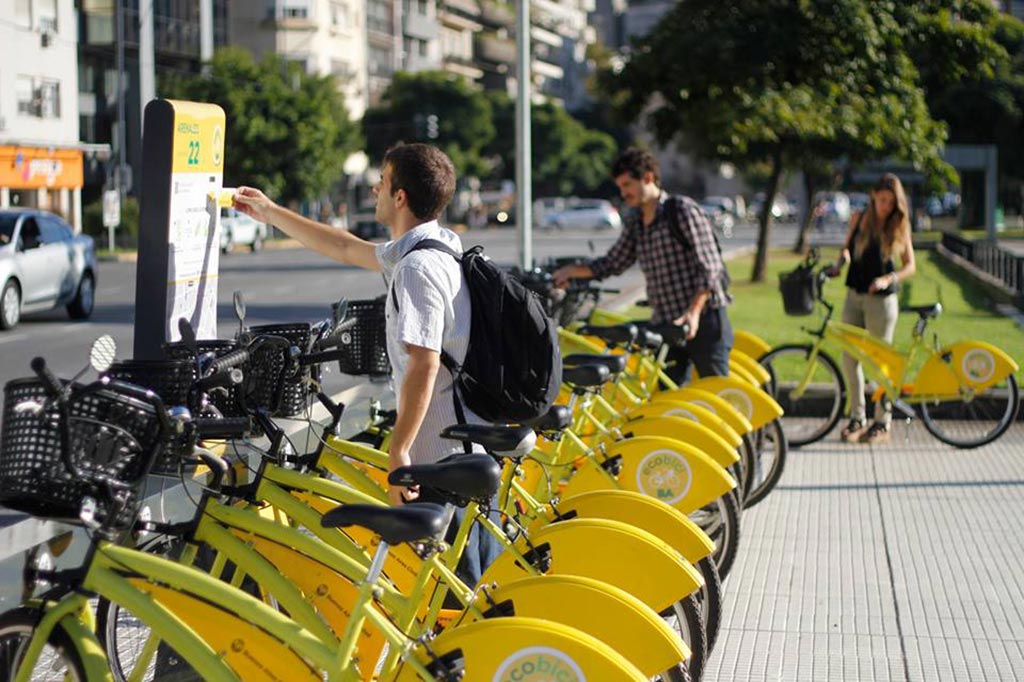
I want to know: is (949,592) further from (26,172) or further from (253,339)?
(26,172)

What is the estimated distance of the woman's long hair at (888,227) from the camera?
10.4 metres

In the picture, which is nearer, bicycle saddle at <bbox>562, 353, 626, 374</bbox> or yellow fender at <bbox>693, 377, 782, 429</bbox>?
bicycle saddle at <bbox>562, 353, 626, 374</bbox>

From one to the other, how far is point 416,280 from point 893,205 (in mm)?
6827

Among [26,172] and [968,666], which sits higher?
[26,172]

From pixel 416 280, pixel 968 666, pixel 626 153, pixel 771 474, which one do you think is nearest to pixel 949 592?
pixel 968 666

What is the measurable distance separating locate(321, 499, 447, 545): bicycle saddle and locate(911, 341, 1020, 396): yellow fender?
721 centimetres

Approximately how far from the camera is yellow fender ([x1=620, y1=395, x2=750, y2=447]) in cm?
685

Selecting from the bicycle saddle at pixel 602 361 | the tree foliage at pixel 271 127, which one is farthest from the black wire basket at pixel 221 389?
the tree foliage at pixel 271 127

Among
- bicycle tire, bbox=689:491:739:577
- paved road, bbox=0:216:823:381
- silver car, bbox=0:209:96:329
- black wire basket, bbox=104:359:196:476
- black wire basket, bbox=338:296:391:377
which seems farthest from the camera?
silver car, bbox=0:209:96:329

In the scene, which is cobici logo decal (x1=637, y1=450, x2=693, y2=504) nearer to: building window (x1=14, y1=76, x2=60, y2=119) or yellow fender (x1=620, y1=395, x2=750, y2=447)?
yellow fender (x1=620, y1=395, x2=750, y2=447)

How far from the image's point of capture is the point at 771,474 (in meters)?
8.34

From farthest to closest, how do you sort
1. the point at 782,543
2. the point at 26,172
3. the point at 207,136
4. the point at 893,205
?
the point at 26,172 → the point at 893,205 → the point at 782,543 → the point at 207,136

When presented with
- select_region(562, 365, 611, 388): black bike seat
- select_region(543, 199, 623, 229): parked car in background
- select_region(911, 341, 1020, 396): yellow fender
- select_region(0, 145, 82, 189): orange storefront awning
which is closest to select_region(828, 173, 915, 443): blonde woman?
select_region(911, 341, 1020, 396): yellow fender

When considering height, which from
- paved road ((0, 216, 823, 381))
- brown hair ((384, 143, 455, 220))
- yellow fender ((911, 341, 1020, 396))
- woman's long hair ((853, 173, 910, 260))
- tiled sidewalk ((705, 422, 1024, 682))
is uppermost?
brown hair ((384, 143, 455, 220))
